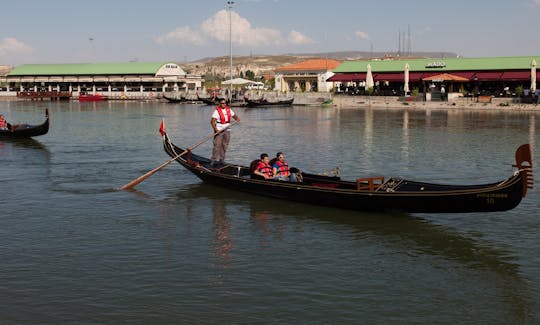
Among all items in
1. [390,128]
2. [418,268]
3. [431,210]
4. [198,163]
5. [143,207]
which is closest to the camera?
[418,268]

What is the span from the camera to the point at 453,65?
59.4 m

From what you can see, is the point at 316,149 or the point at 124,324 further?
the point at 316,149

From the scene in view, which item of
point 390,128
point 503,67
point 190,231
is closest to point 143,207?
point 190,231

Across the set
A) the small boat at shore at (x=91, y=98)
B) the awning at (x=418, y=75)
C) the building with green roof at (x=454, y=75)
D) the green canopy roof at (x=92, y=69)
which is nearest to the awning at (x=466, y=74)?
the building with green roof at (x=454, y=75)

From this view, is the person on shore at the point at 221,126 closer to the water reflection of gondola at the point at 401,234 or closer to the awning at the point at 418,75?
the water reflection of gondola at the point at 401,234

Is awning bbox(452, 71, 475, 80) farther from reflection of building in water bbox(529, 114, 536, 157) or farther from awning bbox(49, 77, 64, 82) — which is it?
awning bbox(49, 77, 64, 82)

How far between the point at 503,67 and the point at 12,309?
2127 inches

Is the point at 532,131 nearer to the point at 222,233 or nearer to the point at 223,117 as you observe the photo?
the point at 223,117

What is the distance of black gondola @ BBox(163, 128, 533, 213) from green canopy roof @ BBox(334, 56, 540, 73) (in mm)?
45964

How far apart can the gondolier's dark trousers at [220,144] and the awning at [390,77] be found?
45343 millimetres

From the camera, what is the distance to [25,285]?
9.26m

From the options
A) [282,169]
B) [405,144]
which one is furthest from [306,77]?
[282,169]

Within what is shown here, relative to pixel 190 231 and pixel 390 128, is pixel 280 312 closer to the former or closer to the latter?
pixel 190 231

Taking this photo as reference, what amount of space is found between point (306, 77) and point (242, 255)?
230 ft
